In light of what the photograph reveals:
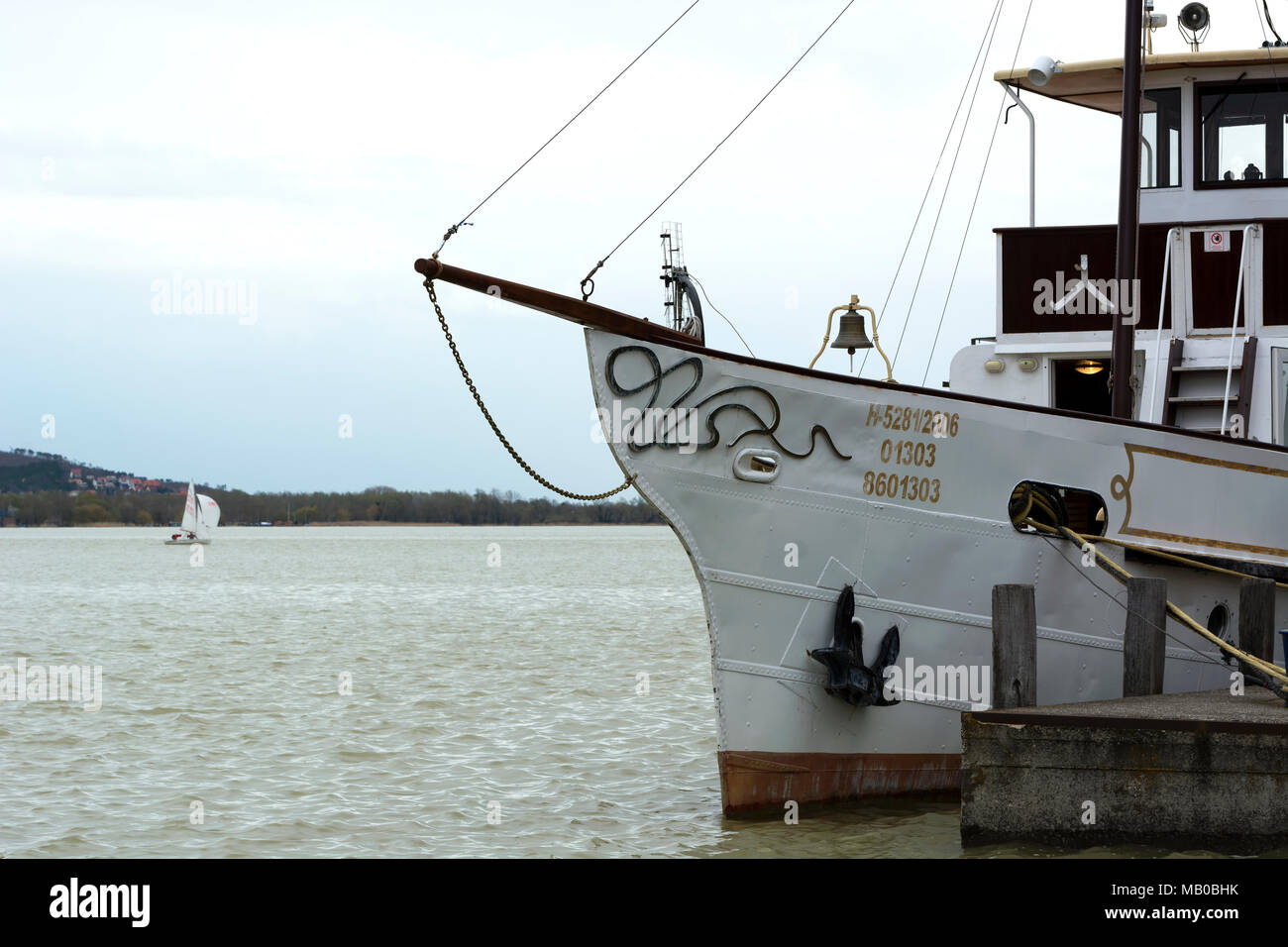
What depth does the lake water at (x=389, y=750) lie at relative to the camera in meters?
9.42

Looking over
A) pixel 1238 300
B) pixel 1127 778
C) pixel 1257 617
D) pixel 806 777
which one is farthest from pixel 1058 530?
pixel 1238 300

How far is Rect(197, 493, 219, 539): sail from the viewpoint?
9019 cm

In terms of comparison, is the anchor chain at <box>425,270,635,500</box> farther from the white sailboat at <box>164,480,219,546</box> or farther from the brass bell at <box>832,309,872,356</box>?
the white sailboat at <box>164,480,219,546</box>

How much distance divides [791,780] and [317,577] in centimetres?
5422

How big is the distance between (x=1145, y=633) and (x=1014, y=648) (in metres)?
1.14

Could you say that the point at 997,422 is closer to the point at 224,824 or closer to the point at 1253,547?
the point at 1253,547

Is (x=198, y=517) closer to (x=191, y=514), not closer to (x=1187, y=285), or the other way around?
(x=191, y=514)

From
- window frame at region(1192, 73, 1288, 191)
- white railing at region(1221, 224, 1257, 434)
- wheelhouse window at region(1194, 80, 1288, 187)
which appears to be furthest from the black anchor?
wheelhouse window at region(1194, 80, 1288, 187)

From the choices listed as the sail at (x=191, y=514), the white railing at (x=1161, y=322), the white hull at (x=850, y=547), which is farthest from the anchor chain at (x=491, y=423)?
the sail at (x=191, y=514)

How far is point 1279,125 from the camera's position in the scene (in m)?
12.2

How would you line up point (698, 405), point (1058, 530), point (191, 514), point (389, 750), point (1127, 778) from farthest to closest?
point (191, 514)
point (389, 750)
point (1058, 530)
point (698, 405)
point (1127, 778)

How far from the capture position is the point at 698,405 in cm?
862

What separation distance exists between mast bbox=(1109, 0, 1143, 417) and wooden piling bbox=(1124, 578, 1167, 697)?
6.90 ft
